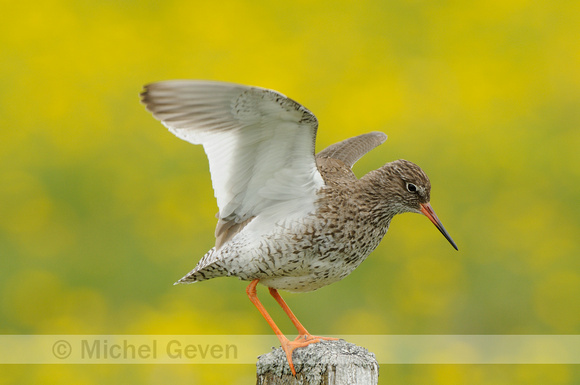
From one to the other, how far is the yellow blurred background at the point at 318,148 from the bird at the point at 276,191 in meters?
1.95

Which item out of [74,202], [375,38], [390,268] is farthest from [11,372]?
[375,38]

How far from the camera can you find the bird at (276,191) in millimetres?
4629

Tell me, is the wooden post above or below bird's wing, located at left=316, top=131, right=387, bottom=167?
below

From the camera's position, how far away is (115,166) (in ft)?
31.3

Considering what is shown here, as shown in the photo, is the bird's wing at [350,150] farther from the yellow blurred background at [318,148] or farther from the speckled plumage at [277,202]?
the yellow blurred background at [318,148]

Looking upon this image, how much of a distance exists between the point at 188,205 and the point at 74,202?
4.06 feet

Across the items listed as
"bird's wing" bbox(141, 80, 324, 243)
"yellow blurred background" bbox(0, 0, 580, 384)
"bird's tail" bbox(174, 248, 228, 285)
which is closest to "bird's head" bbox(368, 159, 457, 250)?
"bird's wing" bbox(141, 80, 324, 243)

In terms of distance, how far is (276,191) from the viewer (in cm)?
507

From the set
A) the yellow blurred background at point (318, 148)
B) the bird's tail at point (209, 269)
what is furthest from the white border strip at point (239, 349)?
the bird's tail at point (209, 269)

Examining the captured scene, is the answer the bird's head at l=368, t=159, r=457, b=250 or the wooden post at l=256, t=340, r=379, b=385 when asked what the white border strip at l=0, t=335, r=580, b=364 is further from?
the wooden post at l=256, t=340, r=379, b=385

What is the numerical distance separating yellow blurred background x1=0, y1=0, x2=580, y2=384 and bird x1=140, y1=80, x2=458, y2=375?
195cm

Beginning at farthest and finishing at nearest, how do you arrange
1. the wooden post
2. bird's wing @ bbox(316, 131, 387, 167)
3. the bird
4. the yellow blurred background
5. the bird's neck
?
the yellow blurred background < bird's wing @ bbox(316, 131, 387, 167) < the bird's neck < the bird < the wooden post

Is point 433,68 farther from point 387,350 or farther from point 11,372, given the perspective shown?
point 11,372

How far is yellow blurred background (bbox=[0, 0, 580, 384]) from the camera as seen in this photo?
299 inches
